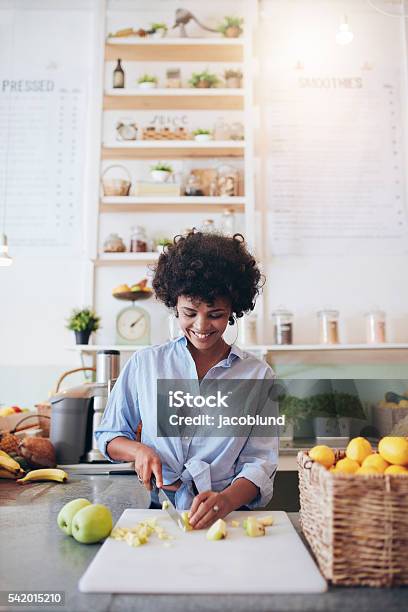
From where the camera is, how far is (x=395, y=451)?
766mm

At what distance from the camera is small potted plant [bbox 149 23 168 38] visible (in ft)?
7.96

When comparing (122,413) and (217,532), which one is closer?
(217,532)

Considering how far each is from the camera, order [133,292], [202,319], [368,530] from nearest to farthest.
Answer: [368,530]
[202,319]
[133,292]

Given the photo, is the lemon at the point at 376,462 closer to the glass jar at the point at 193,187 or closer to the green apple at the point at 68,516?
the green apple at the point at 68,516

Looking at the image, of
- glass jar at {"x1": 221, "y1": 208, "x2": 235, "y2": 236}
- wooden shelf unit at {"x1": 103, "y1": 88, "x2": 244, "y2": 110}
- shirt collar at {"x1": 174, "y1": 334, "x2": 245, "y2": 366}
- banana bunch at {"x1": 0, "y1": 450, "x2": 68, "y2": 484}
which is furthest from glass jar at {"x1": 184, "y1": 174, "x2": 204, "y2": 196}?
banana bunch at {"x1": 0, "y1": 450, "x2": 68, "y2": 484}

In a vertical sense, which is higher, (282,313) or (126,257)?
(126,257)

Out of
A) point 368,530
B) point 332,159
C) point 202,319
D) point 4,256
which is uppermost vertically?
point 332,159

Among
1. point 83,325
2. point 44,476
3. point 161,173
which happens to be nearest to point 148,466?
point 44,476

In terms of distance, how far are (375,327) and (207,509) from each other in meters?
1.65

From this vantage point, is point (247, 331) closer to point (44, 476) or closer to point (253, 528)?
point (44, 476)

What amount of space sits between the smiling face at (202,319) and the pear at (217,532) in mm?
416

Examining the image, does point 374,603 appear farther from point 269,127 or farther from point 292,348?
point 269,127

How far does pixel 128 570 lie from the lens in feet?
2.22

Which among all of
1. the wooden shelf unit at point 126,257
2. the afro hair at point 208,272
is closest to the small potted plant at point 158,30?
→ the wooden shelf unit at point 126,257
